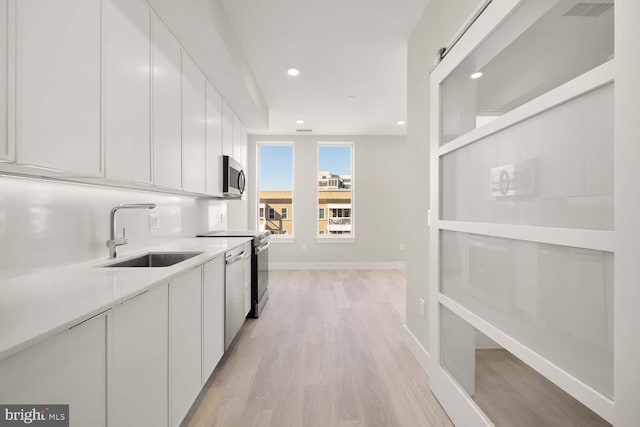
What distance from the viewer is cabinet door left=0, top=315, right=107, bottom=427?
660mm

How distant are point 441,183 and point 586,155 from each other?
1.02 metres

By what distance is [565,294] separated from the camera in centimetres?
97

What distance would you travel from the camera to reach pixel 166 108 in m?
2.03

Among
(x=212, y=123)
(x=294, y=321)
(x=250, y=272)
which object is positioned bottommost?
(x=294, y=321)

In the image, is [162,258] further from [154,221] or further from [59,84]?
[59,84]

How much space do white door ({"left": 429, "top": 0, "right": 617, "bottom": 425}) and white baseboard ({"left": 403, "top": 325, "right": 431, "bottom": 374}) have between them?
355mm

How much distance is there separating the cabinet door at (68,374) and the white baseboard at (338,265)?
17.3 feet

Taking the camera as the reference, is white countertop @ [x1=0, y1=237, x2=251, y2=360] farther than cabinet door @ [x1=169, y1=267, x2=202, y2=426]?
No

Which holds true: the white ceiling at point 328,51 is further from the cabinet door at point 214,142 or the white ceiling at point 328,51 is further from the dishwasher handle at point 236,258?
the dishwasher handle at point 236,258

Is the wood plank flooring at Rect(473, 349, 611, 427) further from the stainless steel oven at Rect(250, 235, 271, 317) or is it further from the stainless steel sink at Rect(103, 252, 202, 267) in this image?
the stainless steel oven at Rect(250, 235, 271, 317)

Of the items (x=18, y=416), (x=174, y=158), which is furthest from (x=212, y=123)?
(x=18, y=416)

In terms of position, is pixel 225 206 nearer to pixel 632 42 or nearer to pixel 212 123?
pixel 212 123

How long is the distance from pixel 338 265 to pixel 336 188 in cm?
163

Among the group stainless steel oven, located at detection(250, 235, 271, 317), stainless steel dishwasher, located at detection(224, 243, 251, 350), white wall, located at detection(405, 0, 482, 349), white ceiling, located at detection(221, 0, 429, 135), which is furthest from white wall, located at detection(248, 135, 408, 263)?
white wall, located at detection(405, 0, 482, 349)
